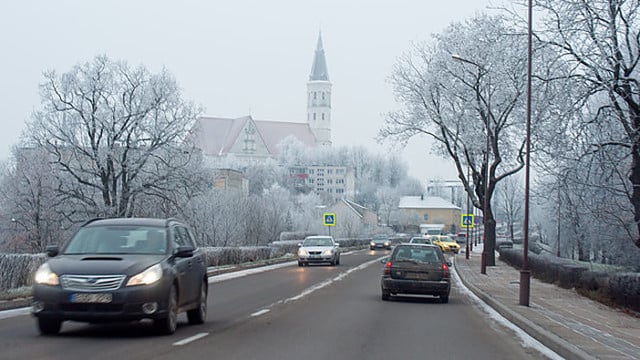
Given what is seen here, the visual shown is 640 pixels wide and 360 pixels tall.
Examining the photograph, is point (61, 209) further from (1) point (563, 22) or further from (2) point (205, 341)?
(2) point (205, 341)

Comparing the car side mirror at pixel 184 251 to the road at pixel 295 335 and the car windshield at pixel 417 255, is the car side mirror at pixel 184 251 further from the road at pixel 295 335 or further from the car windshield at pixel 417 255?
the car windshield at pixel 417 255

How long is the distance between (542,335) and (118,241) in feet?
22.9

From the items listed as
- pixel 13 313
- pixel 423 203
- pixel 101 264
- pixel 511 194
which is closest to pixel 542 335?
pixel 101 264

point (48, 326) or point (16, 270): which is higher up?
point (16, 270)

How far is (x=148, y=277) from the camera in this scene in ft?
39.0

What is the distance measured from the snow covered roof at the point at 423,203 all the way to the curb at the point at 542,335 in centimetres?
13028

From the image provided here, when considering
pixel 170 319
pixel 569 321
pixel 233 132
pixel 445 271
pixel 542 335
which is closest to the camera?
pixel 170 319

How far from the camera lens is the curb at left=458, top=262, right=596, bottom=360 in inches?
448

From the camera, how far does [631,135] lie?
24500 mm

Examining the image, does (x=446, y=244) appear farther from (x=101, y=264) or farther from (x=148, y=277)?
(x=101, y=264)

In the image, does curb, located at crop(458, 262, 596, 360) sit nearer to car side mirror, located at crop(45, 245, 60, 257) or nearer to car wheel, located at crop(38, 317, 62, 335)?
car wheel, located at crop(38, 317, 62, 335)

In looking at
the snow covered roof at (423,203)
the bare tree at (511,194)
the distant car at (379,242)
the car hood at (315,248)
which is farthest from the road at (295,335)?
the snow covered roof at (423,203)

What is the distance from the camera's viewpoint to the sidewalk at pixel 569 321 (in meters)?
12.0

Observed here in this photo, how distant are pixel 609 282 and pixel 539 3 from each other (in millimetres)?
8698
